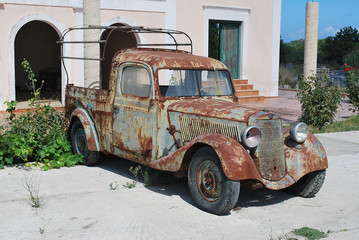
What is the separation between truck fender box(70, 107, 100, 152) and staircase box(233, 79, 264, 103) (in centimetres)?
909

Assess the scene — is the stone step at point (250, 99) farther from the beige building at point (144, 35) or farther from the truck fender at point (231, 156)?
the truck fender at point (231, 156)

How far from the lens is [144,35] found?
14.2 meters

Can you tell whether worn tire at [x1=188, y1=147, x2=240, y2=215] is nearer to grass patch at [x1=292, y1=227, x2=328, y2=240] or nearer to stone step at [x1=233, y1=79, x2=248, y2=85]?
grass patch at [x1=292, y1=227, x2=328, y2=240]

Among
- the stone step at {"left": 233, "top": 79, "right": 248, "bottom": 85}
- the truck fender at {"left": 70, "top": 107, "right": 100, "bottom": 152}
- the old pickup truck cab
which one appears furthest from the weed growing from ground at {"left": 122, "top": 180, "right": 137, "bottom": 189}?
the stone step at {"left": 233, "top": 79, "right": 248, "bottom": 85}

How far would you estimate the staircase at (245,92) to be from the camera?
612 inches

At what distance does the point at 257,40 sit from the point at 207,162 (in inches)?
476

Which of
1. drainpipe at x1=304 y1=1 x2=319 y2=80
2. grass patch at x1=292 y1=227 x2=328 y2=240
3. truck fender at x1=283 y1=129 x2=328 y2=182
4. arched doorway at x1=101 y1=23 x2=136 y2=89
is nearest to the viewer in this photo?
grass patch at x1=292 y1=227 x2=328 y2=240

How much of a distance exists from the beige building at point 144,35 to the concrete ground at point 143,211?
6.56m

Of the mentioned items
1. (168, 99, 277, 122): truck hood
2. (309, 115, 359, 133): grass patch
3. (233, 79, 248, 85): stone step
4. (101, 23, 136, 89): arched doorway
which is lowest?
(309, 115, 359, 133): grass patch

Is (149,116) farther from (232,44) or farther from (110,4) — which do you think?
(232,44)

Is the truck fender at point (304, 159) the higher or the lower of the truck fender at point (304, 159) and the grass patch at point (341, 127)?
the higher

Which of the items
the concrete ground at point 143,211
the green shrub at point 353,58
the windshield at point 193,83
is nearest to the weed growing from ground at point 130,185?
the concrete ground at point 143,211

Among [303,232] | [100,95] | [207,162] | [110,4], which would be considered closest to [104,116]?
[100,95]

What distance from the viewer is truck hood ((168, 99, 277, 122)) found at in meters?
5.16
